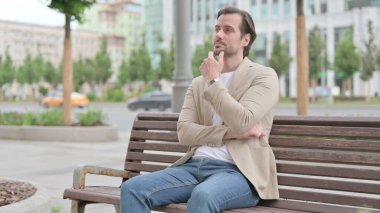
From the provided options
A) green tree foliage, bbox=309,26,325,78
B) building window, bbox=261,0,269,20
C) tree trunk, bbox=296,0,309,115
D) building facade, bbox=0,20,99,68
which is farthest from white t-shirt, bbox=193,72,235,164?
building facade, bbox=0,20,99,68

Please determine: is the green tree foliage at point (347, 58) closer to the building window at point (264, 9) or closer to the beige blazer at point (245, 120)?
the building window at point (264, 9)

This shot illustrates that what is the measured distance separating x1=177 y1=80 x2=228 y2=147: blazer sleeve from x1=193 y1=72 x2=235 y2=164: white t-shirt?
0.14 feet

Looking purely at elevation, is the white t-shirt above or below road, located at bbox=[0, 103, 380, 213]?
above

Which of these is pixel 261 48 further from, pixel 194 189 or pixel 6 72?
pixel 194 189

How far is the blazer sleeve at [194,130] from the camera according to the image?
11.0 feet

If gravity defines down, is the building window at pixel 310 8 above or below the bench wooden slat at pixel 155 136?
above

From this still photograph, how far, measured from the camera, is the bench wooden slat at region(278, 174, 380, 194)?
10.6 ft

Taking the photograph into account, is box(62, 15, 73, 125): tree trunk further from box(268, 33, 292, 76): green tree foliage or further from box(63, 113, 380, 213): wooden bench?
box(268, 33, 292, 76): green tree foliage

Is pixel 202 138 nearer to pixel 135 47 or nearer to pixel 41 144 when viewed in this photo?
pixel 41 144

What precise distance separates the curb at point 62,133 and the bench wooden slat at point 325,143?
10470 mm

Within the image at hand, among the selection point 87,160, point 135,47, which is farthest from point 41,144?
point 135,47

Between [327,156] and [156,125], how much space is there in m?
1.37

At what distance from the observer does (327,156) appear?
3447mm

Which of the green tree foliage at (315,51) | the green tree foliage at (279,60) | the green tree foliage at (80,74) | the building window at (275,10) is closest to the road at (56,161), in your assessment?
the green tree foliage at (315,51)
